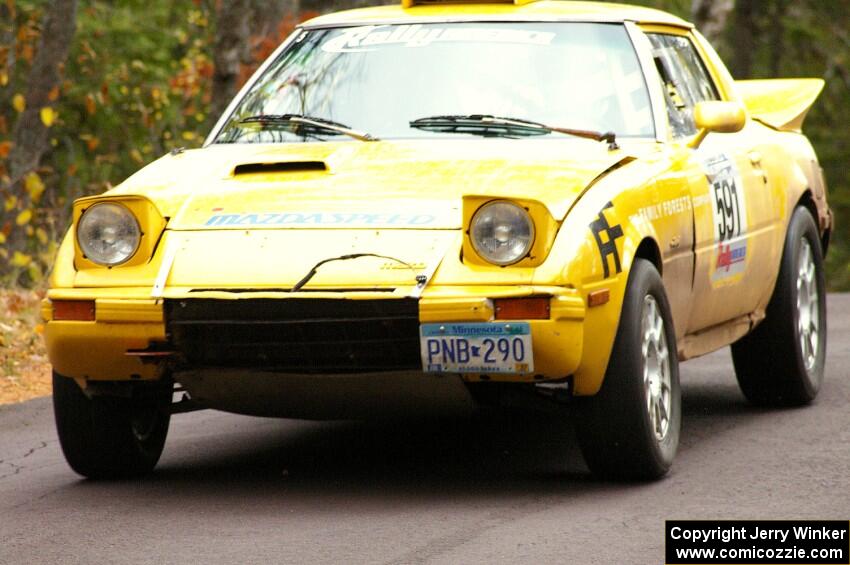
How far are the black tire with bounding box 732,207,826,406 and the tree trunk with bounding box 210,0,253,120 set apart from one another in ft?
22.1

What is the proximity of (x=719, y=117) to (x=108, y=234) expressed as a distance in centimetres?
240

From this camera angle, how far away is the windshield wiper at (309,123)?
653 cm

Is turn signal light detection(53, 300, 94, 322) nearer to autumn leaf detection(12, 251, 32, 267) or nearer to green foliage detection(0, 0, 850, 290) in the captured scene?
autumn leaf detection(12, 251, 32, 267)

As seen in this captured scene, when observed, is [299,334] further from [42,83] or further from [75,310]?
[42,83]

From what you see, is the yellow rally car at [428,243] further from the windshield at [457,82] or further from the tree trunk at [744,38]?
the tree trunk at [744,38]

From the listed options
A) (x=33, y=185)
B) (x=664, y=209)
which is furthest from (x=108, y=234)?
(x=33, y=185)

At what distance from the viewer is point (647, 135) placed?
6.63 metres

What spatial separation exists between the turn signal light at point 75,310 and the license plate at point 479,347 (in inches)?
44.8

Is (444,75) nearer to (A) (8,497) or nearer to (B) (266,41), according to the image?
(A) (8,497)

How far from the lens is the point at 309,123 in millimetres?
6648

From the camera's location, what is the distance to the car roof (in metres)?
6.98

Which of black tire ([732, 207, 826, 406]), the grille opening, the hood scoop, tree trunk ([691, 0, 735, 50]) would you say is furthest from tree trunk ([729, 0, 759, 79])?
the grille opening

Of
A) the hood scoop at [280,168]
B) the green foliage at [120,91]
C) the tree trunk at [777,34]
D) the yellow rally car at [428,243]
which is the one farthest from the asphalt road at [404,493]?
the tree trunk at [777,34]

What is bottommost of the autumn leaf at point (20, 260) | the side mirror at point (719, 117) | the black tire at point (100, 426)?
the autumn leaf at point (20, 260)
